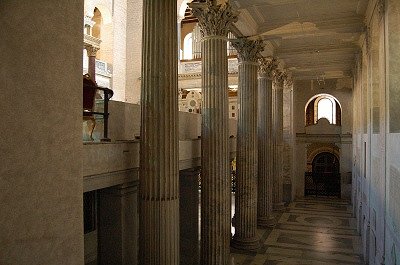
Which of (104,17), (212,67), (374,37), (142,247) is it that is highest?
(104,17)

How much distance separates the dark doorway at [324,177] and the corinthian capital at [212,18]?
17.1 meters

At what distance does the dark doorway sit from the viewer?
23.7 m

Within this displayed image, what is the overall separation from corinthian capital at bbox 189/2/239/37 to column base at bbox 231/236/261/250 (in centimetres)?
670

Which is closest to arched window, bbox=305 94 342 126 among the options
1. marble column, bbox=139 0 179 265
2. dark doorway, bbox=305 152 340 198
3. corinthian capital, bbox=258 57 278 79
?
dark doorway, bbox=305 152 340 198

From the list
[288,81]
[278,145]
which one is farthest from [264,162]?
[288,81]

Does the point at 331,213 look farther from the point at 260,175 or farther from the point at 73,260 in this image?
the point at 73,260

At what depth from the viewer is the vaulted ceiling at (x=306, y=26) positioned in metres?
10.3

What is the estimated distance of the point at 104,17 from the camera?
65.2ft

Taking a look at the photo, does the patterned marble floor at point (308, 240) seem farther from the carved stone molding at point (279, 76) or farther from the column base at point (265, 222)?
the carved stone molding at point (279, 76)

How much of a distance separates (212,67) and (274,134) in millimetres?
8899

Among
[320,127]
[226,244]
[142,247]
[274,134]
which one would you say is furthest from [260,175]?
[320,127]

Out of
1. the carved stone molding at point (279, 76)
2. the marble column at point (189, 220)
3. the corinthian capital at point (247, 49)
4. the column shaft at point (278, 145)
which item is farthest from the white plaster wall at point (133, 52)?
the marble column at point (189, 220)

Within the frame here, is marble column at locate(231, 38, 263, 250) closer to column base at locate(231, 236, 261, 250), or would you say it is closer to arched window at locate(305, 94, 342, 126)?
column base at locate(231, 236, 261, 250)

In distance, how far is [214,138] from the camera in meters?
8.60
